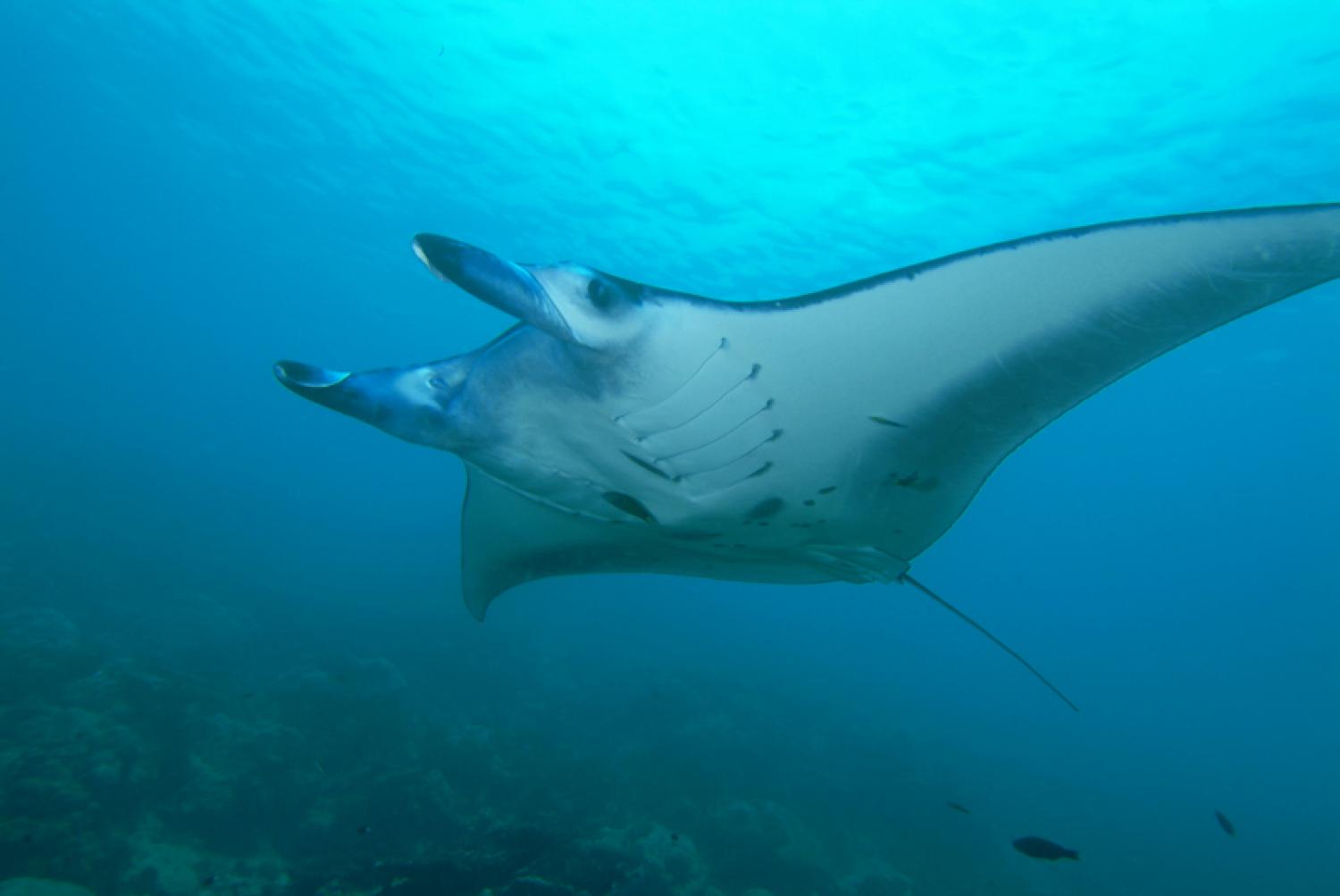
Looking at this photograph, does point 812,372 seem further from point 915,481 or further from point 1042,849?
point 1042,849

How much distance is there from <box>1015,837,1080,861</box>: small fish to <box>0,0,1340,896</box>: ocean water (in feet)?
11.8

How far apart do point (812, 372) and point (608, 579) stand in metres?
28.1

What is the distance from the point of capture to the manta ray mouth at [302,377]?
208cm

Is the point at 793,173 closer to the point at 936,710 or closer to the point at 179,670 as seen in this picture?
the point at 179,670

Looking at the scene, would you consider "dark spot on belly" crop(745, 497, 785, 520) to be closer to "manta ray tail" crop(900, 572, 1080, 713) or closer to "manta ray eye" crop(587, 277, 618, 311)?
"manta ray tail" crop(900, 572, 1080, 713)

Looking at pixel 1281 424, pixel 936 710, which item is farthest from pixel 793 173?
pixel 1281 424

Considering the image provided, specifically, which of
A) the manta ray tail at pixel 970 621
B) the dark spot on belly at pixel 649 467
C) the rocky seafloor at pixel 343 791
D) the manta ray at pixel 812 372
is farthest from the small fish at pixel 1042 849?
the dark spot on belly at pixel 649 467

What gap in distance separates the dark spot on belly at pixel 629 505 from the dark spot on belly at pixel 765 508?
0.43 m

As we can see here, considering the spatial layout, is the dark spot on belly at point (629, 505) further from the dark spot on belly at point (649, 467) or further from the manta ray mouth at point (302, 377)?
the manta ray mouth at point (302, 377)

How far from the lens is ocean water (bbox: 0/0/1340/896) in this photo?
25.6 feet

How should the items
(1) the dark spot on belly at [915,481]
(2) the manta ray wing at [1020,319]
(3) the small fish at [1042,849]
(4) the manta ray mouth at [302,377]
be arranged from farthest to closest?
1. (3) the small fish at [1042,849]
2. (1) the dark spot on belly at [915,481]
3. (4) the manta ray mouth at [302,377]
4. (2) the manta ray wing at [1020,319]

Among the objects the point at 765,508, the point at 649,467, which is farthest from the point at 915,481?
the point at 649,467

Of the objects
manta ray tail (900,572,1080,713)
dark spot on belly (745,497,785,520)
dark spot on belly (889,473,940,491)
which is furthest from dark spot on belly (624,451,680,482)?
manta ray tail (900,572,1080,713)

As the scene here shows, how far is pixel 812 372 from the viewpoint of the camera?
216 cm
